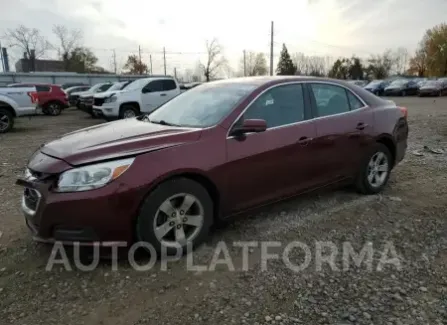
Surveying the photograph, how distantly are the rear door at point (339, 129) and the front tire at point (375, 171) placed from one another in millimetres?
150

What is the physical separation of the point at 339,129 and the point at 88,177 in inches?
109

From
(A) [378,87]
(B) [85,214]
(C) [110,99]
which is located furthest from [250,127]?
(A) [378,87]

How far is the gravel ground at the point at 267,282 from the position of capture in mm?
2527

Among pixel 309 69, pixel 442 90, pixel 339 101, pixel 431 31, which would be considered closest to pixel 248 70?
pixel 309 69

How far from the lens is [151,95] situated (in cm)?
1428

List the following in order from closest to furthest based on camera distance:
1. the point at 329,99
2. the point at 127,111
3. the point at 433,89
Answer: the point at 329,99 → the point at 127,111 → the point at 433,89

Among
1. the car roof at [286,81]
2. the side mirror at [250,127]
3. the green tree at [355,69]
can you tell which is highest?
the green tree at [355,69]

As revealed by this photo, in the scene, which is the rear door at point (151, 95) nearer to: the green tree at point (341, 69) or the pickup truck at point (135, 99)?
the pickup truck at point (135, 99)

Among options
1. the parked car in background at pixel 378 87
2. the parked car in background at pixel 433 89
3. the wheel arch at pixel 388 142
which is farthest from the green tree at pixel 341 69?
the wheel arch at pixel 388 142

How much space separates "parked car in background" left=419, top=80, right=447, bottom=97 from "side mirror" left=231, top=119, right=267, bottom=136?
1364 inches

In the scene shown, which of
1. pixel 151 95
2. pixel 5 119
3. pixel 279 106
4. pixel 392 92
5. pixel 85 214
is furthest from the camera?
pixel 392 92

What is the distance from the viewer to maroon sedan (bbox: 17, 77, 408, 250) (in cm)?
286

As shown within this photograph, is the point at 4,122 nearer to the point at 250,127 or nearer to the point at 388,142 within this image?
the point at 250,127

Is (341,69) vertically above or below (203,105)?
above
